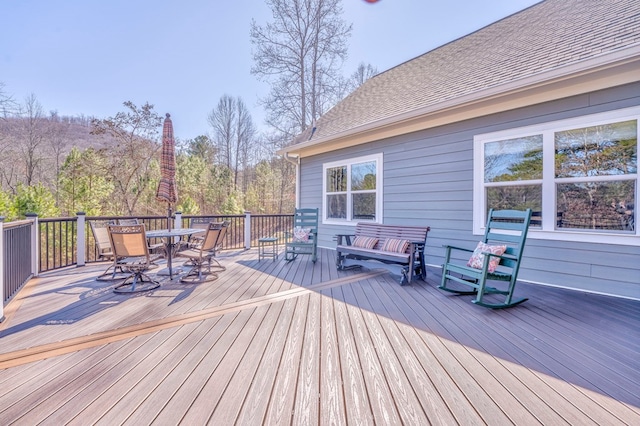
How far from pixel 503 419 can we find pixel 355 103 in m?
7.52

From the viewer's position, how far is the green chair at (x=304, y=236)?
5.54 metres

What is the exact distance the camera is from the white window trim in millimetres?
3312

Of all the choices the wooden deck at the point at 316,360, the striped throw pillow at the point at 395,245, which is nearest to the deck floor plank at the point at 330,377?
the wooden deck at the point at 316,360

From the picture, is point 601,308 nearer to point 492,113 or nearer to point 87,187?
point 492,113

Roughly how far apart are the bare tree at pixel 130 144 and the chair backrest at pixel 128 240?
9.46 metres

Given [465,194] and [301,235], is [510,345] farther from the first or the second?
[301,235]

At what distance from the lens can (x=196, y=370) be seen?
1.89 metres

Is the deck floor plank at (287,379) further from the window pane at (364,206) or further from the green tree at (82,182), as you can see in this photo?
the green tree at (82,182)

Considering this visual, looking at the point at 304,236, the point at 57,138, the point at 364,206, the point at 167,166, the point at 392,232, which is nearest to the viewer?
the point at 167,166

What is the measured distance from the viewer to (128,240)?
3.70 meters

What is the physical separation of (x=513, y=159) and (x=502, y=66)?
172cm

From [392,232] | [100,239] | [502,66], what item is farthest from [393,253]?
[100,239]

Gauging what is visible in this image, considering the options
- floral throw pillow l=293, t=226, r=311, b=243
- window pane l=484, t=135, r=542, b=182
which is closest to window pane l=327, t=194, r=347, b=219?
floral throw pillow l=293, t=226, r=311, b=243

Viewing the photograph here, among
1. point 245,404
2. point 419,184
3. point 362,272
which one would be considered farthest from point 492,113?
point 245,404
